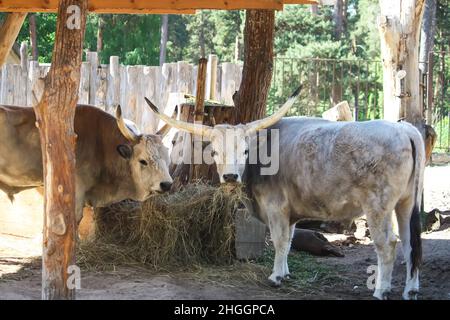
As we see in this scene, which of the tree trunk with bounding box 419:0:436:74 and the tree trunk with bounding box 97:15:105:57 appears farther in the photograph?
the tree trunk with bounding box 97:15:105:57

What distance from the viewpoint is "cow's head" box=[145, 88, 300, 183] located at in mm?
8570

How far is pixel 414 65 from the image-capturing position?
10.7 meters

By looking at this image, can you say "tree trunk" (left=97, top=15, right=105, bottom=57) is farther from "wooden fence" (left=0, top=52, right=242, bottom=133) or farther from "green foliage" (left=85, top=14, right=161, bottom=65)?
"wooden fence" (left=0, top=52, right=242, bottom=133)

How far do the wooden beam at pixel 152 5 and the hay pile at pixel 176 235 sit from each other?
2.09m

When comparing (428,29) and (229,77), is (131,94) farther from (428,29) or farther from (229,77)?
(428,29)

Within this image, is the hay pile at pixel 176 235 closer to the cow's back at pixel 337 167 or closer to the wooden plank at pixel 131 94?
the cow's back at pixel 337 167

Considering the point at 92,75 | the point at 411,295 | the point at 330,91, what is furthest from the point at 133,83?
the point at 411,295

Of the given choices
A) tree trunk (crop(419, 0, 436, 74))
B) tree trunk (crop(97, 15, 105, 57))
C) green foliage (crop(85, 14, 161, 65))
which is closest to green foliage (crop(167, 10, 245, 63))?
green foliage (crop(85, 14, 161, 65))

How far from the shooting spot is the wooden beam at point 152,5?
933cm

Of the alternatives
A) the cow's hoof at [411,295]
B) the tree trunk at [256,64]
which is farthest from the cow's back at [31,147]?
the cow's hoof at [411,295]

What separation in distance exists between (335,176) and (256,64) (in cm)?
281

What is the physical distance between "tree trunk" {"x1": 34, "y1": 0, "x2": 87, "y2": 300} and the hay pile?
7.98 feet

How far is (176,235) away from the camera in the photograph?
30.3ft
